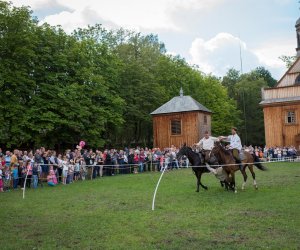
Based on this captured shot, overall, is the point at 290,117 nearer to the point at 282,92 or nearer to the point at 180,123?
the point at 282,92

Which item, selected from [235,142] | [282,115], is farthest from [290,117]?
[235,142]

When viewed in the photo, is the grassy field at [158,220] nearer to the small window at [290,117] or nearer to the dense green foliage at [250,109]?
the small window at [290,117]

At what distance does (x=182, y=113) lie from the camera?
1754 inches

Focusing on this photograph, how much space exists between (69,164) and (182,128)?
21.5 meters

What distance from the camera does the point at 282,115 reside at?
43062mm

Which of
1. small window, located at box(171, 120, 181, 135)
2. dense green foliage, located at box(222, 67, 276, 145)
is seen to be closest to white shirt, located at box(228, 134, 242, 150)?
small window, located at box(171, 120, 181, 135)

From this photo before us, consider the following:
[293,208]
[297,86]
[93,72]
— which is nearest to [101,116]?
[93,72]

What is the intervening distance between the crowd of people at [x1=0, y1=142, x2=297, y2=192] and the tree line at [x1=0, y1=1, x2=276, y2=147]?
693cm

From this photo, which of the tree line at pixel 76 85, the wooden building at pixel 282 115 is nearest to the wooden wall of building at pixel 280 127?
the wooden building at pixel 282 115

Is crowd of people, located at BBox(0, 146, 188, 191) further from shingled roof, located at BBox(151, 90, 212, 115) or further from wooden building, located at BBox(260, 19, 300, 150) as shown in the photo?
wooden building, located at BBox(260, 19, 300, 150)

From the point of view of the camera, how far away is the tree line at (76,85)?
110ft

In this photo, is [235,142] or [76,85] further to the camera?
[76,85]

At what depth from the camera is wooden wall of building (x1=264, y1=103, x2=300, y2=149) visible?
42.1 metres

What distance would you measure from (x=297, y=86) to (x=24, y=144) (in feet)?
94.9
